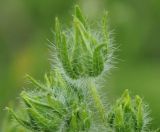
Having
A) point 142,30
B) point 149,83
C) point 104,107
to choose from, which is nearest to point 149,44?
point 142,30

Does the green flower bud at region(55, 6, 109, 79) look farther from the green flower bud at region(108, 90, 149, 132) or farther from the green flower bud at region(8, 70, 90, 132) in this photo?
the green flower bud at region(108, 90, 149, 132)

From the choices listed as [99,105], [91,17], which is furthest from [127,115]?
[91,17]

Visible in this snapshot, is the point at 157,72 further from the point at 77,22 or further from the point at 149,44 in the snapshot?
the point at 77,22

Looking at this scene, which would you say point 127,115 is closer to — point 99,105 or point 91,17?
point 99,105

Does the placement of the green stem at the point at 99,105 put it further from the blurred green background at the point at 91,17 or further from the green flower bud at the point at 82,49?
the blurred green background at the point at 91,17

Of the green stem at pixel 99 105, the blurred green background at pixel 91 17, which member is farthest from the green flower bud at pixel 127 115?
the blurred green background at pixel 91 17
